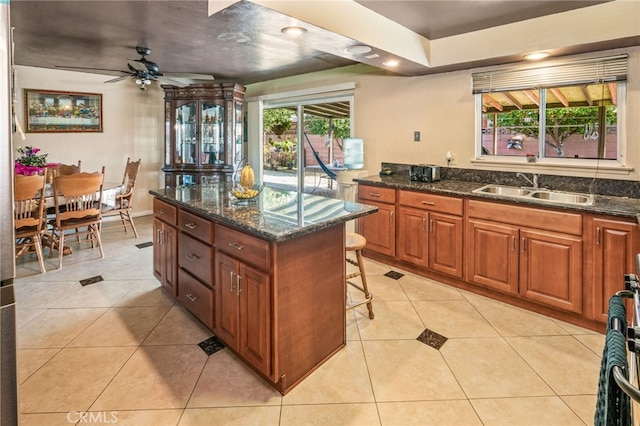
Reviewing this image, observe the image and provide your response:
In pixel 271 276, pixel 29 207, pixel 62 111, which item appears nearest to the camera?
pixel 271 276

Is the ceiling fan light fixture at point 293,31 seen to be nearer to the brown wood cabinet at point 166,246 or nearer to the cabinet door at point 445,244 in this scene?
the brown wood cabinet at point 166,246

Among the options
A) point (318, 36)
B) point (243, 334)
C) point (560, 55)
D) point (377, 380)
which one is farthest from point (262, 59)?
point (377, 380)

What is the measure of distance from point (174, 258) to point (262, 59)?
2835 mm

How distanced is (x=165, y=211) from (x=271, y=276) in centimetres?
Answer: 148

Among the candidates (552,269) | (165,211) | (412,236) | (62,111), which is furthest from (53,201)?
(552,269)

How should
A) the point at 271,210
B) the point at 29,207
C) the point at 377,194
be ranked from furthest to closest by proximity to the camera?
the point at 377,194, the point at 29,207, the point at 271,210

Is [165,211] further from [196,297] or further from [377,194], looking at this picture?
[377,194]

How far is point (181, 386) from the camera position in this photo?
1889mm

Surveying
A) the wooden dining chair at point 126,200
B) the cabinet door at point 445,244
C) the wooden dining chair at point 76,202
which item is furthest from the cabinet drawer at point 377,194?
the wooden dining chair at point 126,200

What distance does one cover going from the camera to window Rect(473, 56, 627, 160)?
2.83 metres

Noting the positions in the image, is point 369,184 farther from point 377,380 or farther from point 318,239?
point 377,380

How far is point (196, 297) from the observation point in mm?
2439

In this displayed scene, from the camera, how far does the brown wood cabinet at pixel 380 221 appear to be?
11.8 feet

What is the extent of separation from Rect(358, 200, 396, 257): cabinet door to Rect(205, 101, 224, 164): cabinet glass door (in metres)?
3.00
